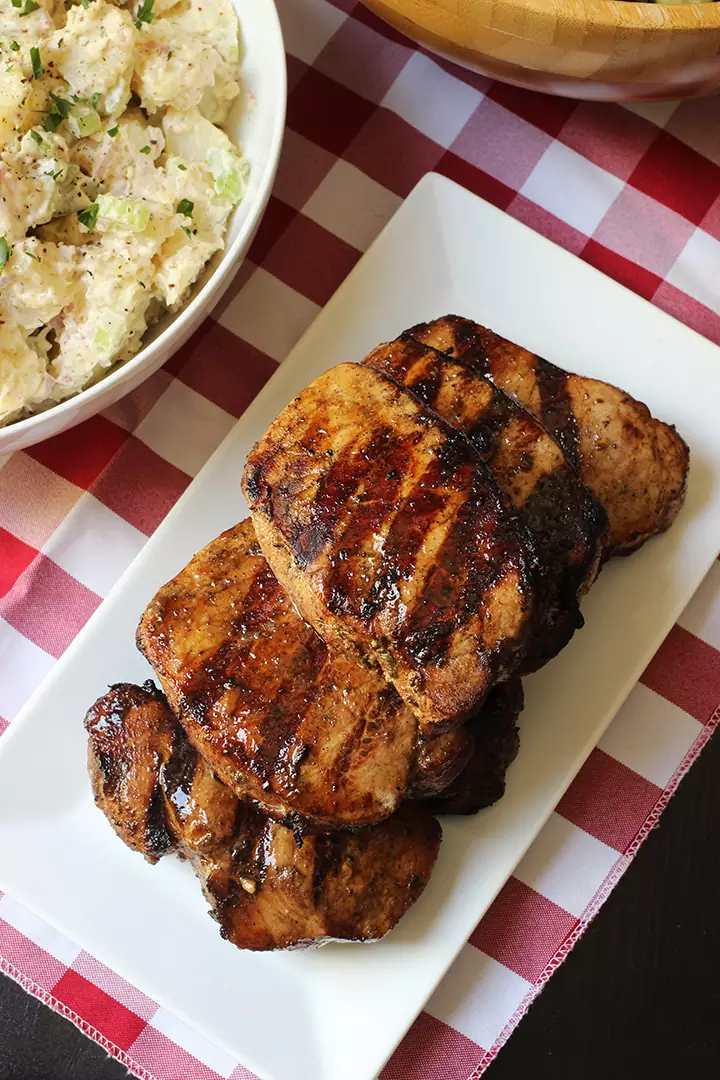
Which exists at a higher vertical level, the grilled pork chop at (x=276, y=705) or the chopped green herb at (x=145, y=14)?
the chopped green herb at (x=145, y=14)

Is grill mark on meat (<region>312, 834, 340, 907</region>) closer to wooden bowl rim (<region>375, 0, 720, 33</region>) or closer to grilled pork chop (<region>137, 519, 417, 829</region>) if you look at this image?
grilled pork chop (<region>137, 519, 417, 829</region>)

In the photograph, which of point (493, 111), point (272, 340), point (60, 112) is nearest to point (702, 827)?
point (272, 340)

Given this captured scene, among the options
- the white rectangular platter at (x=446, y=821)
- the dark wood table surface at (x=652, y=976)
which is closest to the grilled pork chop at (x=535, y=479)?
the white rectangular platter at (x=446, y=821)

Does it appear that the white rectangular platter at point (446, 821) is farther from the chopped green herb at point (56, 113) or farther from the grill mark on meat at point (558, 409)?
the chopped green herb at point (56, 113)

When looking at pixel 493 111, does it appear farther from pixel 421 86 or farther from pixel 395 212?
pixel 395 212

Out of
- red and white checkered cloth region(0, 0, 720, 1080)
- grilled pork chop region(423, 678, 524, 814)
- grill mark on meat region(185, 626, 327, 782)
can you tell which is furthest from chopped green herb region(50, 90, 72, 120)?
grilled pork chop region(423, 678, 524, 814)

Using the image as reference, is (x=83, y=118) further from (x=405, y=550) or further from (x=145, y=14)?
(x=405, y=550)
